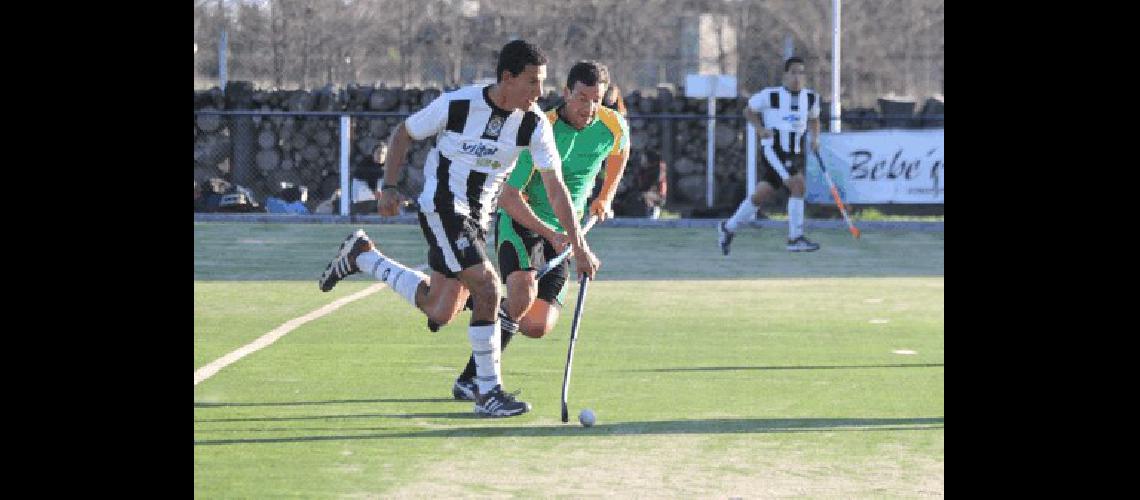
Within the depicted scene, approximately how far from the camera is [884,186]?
28.5m

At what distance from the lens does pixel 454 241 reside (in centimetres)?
1059

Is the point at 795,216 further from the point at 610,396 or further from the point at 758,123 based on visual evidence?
the point at 610,396

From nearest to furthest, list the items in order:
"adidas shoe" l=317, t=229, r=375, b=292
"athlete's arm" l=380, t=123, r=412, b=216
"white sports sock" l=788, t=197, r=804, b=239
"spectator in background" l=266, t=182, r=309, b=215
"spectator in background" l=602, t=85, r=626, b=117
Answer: "athlete's arm" l=380, t=123, r=412, b=216, "adidas shoe" l=317, t=229, r=375, b=292, "spectator in background" l=602, t=85, r=626, b=117, "white sports sock" l=788, t=197, r=804, b=239, "spectator in background" l=266, t=182, r=309, b=215

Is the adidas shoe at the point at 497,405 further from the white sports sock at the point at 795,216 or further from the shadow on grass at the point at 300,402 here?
the white sports sock at the point at 795,216

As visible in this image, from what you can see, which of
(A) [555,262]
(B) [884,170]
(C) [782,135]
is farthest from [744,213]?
(A) [555,262]

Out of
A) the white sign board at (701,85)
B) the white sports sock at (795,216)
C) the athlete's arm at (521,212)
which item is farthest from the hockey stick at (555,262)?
the white sign board at (701,85)

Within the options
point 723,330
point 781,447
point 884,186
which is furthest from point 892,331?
point 884,186

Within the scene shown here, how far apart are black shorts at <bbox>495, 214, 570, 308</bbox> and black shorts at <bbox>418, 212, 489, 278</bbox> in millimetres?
1194

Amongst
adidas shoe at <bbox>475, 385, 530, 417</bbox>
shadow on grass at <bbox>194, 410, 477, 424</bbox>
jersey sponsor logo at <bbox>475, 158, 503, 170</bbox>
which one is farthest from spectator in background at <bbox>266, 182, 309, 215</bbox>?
adidas shoe at <bbox>475, 385, 530, 417</bbox>

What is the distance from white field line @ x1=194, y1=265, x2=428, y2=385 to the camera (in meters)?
12.2

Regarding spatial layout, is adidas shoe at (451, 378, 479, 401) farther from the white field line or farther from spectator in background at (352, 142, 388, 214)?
spectator in background at (352, 142, 388, 214)
